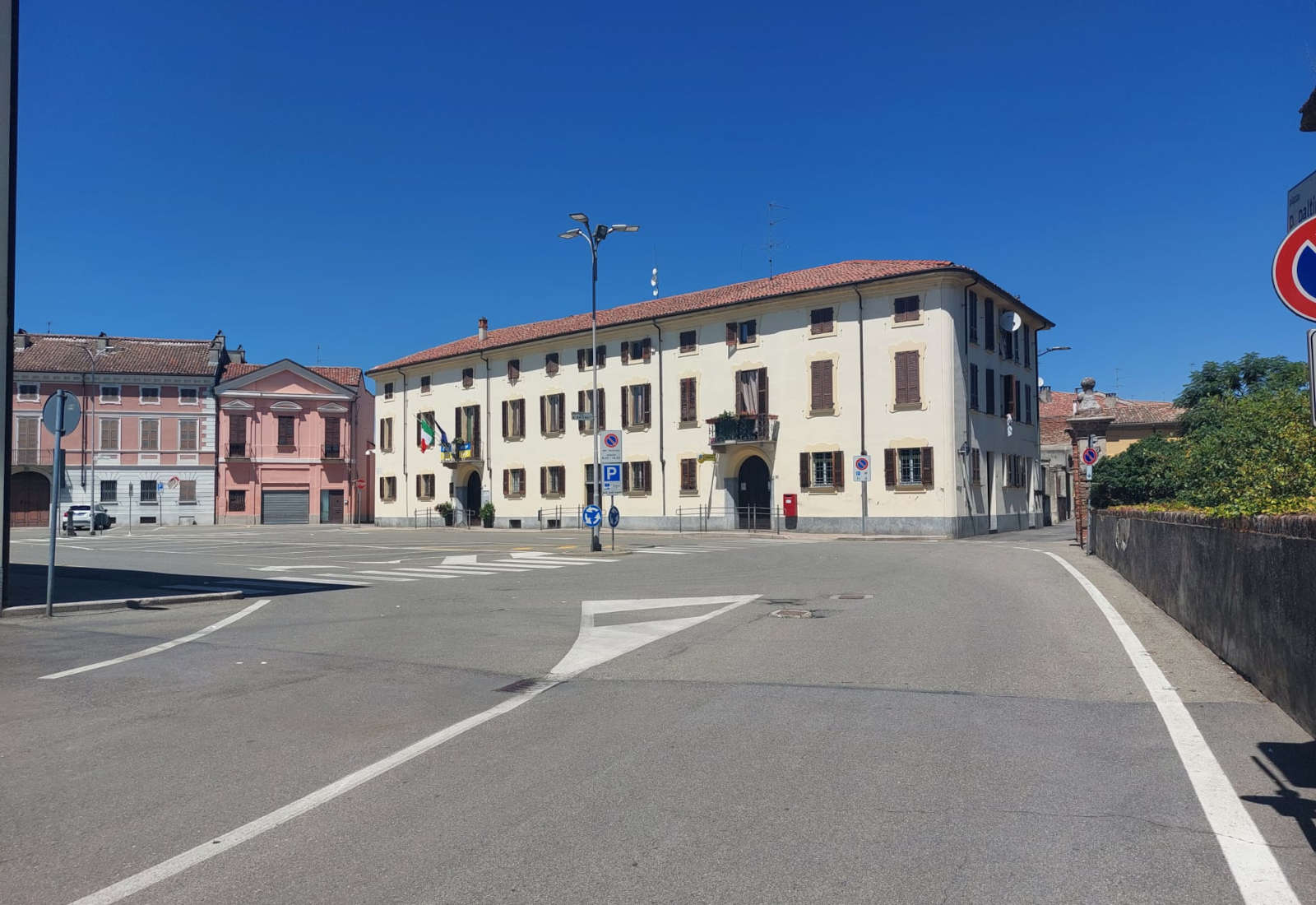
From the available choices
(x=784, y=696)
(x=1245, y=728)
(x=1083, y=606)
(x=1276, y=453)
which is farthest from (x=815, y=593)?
(x=1245, y=728)

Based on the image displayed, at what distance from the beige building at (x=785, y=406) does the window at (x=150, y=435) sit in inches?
896

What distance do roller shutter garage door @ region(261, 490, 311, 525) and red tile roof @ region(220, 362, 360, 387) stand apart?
27.0 feet

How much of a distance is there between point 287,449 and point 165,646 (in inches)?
2368

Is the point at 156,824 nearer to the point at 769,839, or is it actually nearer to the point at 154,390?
the point at 769,839

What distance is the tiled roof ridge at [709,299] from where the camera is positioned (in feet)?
131

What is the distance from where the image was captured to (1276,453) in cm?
1023

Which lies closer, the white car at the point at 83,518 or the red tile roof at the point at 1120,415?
the white car at the point at 83,518

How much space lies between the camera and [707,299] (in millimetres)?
47250

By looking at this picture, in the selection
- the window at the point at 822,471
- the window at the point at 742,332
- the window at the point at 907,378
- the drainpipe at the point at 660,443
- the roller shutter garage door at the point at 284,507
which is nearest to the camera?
the window at the point at 907,378

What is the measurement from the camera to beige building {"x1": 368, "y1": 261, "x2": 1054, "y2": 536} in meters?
37.8

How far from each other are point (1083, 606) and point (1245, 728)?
6.97 m

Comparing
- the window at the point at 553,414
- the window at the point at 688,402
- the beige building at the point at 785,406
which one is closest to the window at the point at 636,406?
the beige building at the point at 785,406

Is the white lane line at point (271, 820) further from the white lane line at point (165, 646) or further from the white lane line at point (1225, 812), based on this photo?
the white lane line at point (165, 646)

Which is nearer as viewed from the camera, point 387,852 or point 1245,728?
point 387,852
